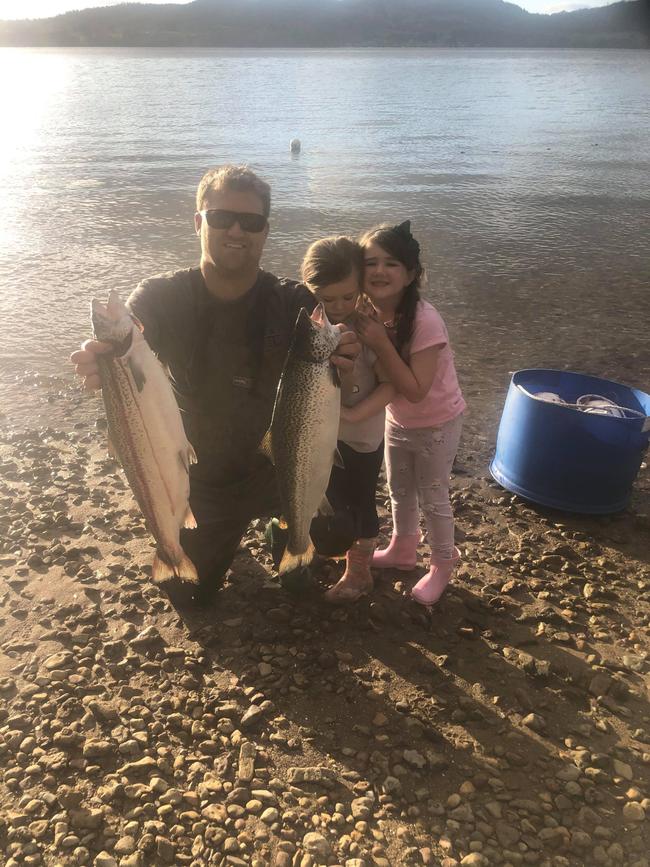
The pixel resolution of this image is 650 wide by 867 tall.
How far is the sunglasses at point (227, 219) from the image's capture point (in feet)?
12.7

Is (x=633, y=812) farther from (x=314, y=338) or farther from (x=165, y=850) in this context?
(x=314, y=338)

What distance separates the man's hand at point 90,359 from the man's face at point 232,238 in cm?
116

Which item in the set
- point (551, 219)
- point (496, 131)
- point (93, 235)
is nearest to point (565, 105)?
point (496, 131)

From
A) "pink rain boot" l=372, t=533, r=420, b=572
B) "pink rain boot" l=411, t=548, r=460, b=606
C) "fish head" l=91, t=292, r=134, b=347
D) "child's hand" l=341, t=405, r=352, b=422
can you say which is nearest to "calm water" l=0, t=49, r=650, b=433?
"pink rain boot" l=372, t=533, r=420, b=572

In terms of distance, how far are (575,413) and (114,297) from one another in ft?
11.8

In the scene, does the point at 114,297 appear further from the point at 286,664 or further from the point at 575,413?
the point at 575,413

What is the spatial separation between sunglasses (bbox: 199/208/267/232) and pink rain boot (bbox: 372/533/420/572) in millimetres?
2351

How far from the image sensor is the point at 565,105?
4819 cm

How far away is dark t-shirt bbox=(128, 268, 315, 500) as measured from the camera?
4133 mm

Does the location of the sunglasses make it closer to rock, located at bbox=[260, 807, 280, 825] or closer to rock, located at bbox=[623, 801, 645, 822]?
rock, located at bbox=[260, 807, 280, 825]

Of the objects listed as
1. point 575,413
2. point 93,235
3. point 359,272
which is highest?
point 359,272

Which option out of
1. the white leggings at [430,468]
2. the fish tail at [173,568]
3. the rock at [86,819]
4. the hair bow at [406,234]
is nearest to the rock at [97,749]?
the rock at [86,819]

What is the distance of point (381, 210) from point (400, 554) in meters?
13.5

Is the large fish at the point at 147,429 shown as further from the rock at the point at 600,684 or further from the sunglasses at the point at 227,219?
the rock at the point at 600,684
